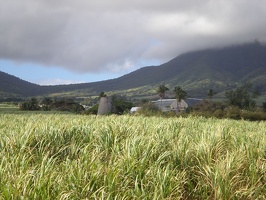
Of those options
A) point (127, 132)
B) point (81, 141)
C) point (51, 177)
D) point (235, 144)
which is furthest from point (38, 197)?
point (235, 144)

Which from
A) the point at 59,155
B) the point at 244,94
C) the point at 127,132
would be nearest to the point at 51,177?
the point at 59,155

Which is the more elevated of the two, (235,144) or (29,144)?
(29,144)

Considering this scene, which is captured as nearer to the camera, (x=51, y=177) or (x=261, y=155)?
(x=51, y=177)

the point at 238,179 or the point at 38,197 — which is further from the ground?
the point at 38,197

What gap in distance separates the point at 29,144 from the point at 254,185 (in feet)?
16.6

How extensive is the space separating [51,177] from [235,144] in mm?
5512

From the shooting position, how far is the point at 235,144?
9.13m

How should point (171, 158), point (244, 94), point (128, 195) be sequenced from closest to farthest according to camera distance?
point (128, 195) → point (171, 158) → point (244, 94)

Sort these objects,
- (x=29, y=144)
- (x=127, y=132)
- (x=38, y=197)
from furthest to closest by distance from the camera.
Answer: (x=127, y=132), (x=29, y=144), (x=38, y=197)

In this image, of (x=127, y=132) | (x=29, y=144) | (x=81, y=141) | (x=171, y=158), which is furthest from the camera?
(x=127, y=132)

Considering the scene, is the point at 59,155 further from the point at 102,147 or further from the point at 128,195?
the point at 128,195

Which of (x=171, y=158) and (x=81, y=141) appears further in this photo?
(x=81, y=141)

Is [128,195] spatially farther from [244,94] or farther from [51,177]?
[244,94]

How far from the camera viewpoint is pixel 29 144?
7969 millimetres
